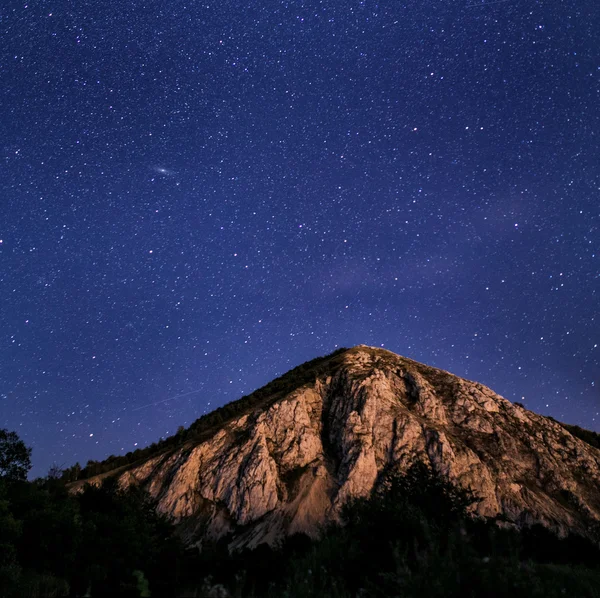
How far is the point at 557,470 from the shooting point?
212ft

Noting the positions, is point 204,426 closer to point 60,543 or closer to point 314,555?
point 60,543

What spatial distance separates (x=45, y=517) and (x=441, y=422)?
61752mm

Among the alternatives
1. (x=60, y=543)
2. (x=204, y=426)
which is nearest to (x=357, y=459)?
(x=204, y=426)

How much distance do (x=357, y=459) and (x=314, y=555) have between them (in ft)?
171

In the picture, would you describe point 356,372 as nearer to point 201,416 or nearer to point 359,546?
point 201,416

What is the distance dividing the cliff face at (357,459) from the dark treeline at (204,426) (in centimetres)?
662

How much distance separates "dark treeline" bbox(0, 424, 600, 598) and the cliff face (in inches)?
270

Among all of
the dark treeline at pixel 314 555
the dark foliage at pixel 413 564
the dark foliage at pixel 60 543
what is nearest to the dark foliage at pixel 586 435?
the dark treeline at pixel 314 555

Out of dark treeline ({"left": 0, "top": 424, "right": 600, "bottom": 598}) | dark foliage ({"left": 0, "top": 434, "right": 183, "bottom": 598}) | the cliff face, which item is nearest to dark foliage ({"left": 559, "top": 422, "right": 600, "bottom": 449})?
the cliff face

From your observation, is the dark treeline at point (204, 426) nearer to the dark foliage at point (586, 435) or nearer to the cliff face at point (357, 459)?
the cliff face at point (357, 459)

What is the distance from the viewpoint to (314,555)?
1551cm

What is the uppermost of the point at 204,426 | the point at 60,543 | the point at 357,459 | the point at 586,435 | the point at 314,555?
the point at 204,426

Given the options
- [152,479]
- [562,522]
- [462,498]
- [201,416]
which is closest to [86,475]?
[152,479]

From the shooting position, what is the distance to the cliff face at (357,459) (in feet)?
193
